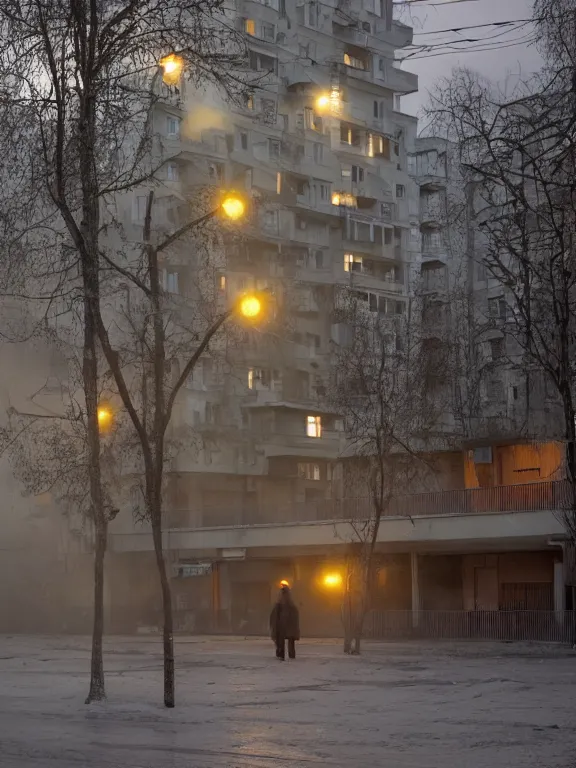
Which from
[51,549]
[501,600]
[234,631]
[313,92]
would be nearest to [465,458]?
[501,600]

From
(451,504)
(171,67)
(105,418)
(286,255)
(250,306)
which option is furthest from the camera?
(286,255)

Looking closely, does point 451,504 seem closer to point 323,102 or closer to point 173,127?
point 173,127

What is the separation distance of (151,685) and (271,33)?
193 ft

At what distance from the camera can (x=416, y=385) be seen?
63.2 metres

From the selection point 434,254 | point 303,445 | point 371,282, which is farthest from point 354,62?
point 303,445

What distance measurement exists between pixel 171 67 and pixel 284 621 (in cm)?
1629

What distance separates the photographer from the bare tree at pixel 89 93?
18.4 m

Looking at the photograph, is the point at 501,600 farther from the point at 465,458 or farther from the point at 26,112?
the point at 26,112

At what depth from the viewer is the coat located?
31172 millimetres

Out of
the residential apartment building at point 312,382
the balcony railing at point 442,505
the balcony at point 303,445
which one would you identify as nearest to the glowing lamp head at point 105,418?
the residential apartment building at point 312,382

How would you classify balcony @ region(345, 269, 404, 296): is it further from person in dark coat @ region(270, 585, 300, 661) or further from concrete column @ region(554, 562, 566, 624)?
person in dark coat @ region(270, 585, 300, 661)

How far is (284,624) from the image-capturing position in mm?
31422

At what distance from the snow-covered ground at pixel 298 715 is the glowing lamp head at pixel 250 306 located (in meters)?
5.28

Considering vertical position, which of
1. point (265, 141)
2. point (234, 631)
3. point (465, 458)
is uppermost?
point (265, 141)
